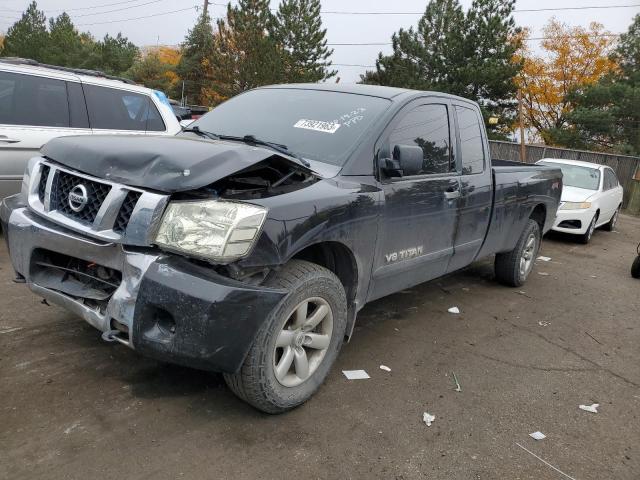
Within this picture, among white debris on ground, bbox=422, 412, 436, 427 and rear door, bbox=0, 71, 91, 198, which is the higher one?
rear door, bbox=0, 71, 91, 198

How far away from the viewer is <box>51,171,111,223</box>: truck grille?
8.83ft

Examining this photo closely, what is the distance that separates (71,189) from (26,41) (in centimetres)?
5731

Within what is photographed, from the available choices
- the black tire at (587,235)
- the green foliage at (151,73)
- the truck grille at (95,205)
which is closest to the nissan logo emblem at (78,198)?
the truck grille at (95,205)

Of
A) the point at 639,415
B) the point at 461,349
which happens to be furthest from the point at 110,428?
the point at 639,415

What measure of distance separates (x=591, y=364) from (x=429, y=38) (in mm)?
36484

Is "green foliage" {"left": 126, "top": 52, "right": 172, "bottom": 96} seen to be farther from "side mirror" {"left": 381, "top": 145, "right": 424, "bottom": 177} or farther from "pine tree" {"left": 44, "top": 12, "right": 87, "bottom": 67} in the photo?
"side mirror" {"left": 381, "top": 145, "right": 424, "bottom": 177}

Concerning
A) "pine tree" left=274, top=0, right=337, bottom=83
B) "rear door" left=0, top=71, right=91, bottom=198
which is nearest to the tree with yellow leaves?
"pine tree" left=274, top=0, right=337, bottom=83

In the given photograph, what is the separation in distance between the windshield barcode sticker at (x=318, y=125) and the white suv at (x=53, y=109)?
3.52 metres

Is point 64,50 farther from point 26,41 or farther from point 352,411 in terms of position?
point 352,411

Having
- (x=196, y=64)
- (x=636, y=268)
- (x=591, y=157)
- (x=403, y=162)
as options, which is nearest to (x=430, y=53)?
(x=591, y=157)

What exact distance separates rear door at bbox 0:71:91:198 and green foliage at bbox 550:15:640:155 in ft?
97.5

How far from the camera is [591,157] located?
2122cm

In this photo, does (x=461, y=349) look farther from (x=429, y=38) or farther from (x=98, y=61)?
(x=98, y=61)

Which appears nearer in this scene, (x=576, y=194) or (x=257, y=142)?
(x=257, y=142)
